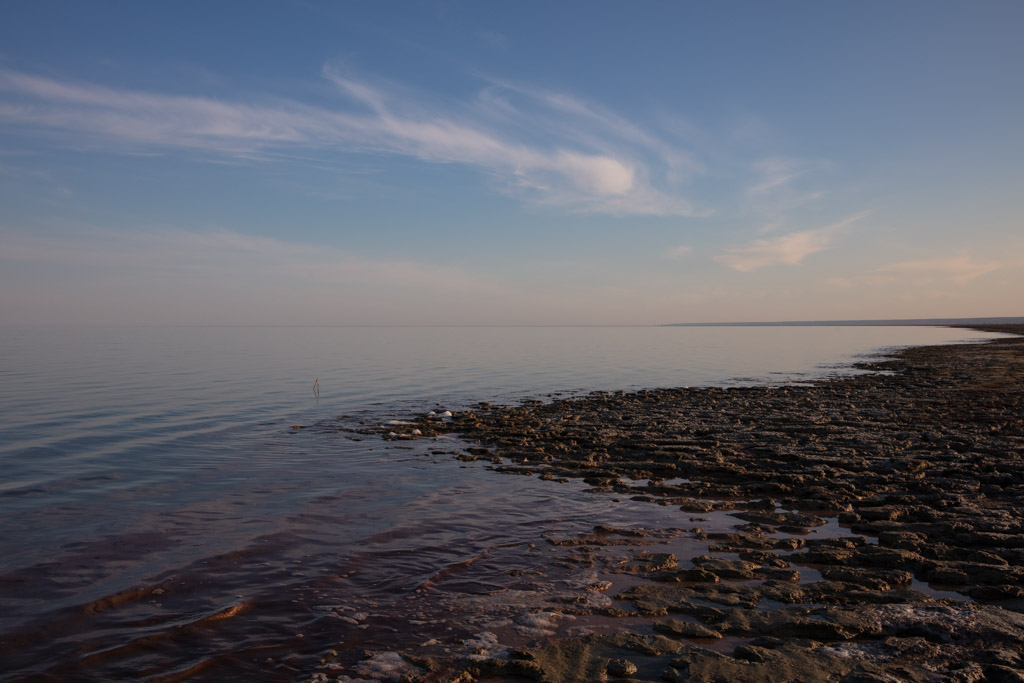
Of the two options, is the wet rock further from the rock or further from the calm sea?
the calm sea

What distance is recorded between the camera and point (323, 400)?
30531 mm

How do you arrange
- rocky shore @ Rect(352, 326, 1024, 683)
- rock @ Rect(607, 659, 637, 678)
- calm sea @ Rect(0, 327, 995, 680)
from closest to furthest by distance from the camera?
rock @ Rect(607, 659, 637, 678), rocky shore @ Rect(352, 326, 1024, 683), calm sea @ Rect(0, 327, 995, 680)

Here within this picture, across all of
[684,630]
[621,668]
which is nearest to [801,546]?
[684,630]

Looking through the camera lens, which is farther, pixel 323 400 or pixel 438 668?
pixel 323 400

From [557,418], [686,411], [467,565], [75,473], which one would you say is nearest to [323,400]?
[557,418]

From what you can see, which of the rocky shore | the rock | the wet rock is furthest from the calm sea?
the wet rock

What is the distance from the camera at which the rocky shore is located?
6062mm

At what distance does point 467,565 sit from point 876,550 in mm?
6074

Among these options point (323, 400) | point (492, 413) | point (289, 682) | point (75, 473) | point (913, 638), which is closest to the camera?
point (289, 682)

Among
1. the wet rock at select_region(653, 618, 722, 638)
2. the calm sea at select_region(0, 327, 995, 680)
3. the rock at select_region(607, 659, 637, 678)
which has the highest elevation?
the rock at select_region(607, 659, 637, 678)

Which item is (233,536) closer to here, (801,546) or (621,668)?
(621,668)

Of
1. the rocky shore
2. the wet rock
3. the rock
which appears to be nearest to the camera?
the rock

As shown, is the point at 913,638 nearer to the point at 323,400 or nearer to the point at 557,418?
the point at 557,418

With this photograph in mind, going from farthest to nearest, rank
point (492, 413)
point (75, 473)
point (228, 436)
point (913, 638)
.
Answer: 1. point (492, 413)
2. point (228, 436)
3. point (75, 473)
4. point (913, 638)
